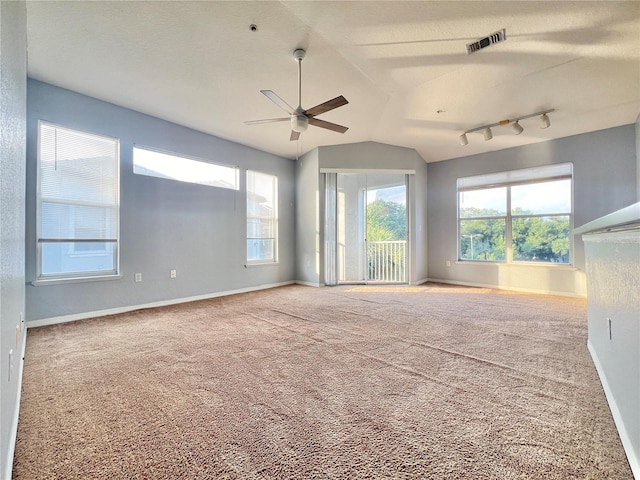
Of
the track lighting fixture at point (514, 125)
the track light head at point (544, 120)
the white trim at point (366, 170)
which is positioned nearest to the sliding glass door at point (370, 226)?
the white trim at point (366, 170)

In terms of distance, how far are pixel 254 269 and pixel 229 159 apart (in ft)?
6.78

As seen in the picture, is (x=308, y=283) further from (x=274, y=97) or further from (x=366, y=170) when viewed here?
(x=274, y=97)

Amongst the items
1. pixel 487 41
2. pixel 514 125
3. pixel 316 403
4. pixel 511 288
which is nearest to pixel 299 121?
pixel 487 41

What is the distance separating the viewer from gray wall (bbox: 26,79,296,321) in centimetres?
311

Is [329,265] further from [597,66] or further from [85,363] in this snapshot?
[597,66]

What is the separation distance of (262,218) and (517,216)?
4821mm

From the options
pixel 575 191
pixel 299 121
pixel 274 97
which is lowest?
pixel 575 191

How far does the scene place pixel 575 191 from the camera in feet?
14.8

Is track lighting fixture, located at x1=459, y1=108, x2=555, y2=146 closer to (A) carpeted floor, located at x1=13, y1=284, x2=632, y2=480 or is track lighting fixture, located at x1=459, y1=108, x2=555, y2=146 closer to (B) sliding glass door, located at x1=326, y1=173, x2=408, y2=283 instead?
(B) sliding glass door, located at x1=326, y1=173, x2=408, y2=283

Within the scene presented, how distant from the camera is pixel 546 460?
114cm

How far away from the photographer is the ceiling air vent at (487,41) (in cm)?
246

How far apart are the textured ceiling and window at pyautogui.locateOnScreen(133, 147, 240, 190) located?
578 millimetres

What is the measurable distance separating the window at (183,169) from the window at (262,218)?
0.44m

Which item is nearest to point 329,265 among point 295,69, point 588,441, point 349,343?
point 349,343
